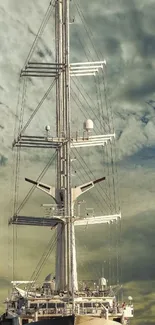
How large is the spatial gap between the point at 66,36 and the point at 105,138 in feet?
39.7

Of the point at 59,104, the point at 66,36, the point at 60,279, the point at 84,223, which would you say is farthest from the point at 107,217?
the point at 66,36

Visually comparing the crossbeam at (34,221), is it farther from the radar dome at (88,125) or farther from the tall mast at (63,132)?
the radar dome at (88,125)

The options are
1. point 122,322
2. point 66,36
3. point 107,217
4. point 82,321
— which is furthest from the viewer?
point 66,36

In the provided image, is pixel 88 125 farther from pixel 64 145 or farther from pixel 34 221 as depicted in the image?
pixel 34 221

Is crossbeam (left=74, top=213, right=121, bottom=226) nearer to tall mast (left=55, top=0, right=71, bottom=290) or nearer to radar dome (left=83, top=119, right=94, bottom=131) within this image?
tall mast (left=55, top=0, right=71, bottom=290)

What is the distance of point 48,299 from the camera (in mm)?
79625

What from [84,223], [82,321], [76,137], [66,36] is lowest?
[82,321]

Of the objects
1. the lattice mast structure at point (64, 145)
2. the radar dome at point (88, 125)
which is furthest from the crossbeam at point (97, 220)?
the radar dome at point (88, 125)

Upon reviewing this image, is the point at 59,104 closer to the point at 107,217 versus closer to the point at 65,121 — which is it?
the point at 65,121

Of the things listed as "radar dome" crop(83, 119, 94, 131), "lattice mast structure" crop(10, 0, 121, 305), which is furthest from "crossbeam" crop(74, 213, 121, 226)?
"radar dome" crop(83, 119, 94, 131)

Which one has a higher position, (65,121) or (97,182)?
(65,121)

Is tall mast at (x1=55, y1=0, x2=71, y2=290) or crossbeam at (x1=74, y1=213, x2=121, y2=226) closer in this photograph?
tall mast at (x1=55, y1=0, x2=71, y2=290)

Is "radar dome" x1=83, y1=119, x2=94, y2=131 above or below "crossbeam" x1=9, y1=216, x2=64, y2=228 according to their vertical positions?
above

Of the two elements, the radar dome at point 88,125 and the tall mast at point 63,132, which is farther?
the radar dome at point 88,125
